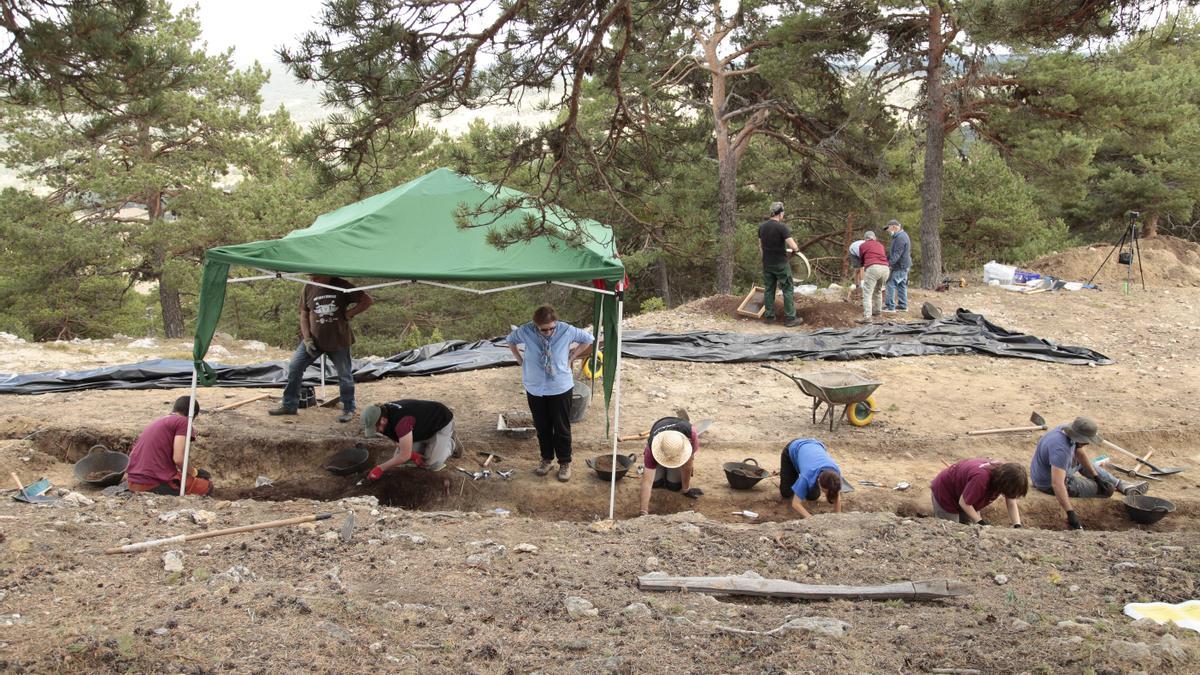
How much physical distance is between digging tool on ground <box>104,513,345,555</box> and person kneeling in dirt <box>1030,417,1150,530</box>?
5.14 m

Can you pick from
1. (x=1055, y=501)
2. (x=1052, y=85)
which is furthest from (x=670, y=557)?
(x=1052, y=85)

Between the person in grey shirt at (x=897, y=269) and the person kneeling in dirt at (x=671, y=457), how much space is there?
23.5ft

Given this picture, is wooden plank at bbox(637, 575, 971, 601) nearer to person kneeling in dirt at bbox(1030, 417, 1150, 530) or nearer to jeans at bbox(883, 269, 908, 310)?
person kneeling in dirt at bbox(1030, 417, 1150, 530)

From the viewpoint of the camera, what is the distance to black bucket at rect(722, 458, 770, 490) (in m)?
6.56

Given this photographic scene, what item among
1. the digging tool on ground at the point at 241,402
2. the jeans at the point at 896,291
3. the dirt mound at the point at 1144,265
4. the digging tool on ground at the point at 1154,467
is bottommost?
the digging tool on ground at the point at 1154,467

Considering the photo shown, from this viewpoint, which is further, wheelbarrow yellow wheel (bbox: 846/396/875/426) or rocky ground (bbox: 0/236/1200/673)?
wheelbarrow yellow wheel (bbox: 846/396/875/426)

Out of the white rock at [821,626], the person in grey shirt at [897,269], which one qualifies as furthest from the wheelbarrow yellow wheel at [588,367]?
the person in grey shirt at [897,269]

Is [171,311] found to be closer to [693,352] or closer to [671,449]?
[693,352]

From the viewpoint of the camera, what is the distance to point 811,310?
1256cm

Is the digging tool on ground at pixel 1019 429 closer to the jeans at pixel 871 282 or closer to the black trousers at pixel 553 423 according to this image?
the black trousers at pixel 553 423

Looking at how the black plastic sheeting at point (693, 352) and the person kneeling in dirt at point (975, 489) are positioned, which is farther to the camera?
the black plastic sheeting at point (693, 352)

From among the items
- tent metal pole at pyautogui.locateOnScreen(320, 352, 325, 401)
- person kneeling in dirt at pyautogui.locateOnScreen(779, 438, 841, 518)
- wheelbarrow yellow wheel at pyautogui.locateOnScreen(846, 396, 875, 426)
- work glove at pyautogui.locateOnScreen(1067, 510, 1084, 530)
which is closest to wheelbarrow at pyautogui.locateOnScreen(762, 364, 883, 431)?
wheelbarrow yellow wheel at pyautogui.locateOnScreen(846, 396, 875, 426)

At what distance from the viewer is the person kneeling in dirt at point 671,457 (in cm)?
595

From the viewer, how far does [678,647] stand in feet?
11.5
